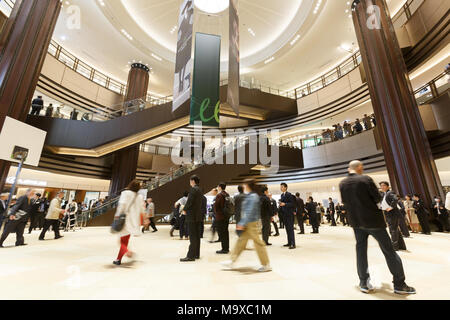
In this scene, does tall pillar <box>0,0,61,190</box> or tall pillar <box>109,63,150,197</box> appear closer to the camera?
tall pillar <box>0,0,61,190</box>

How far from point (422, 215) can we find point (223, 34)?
636 inches

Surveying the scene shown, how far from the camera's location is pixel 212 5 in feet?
45.6

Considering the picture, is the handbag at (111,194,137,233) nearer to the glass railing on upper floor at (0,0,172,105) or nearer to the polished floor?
the polished floor

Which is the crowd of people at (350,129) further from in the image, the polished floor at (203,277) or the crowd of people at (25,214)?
the crowd of people at (25,214)

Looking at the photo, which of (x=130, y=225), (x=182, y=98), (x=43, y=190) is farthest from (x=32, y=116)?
(x=130, y=225)

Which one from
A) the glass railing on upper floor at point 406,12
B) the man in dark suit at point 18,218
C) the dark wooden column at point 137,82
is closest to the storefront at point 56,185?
the dark wooden column at point 137,82

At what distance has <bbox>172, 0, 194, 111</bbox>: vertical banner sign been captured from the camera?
24.7ft

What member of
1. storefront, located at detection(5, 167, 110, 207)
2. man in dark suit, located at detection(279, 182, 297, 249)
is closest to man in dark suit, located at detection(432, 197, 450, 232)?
man in dark suit, located at detection(279, 182, 297, 249)

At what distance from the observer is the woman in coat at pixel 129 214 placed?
3275 millimetres

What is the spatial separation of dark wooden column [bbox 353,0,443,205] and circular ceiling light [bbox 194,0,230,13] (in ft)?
26.5

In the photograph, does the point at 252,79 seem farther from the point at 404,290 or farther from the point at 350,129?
the point at 404,290

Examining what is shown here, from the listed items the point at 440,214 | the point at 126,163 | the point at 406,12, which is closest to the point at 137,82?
the point at 126,163

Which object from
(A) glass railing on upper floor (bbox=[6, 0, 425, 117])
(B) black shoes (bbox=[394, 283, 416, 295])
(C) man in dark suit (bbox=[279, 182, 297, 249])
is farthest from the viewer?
(A) glass railing on upper floor (bbox=[6, 0, 425, 117])

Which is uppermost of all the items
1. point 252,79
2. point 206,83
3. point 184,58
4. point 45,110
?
point 252,79
